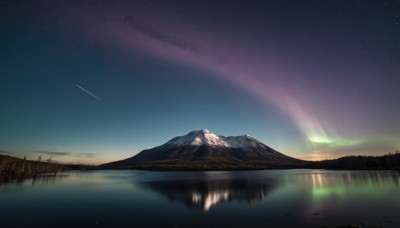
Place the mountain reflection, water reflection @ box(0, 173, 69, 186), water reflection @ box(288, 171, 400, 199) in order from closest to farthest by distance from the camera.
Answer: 1. the mountain reflection
2. water reflection @ box(288, 171, 400, 199)
3. water reflection @ box(0, 173, 69, 186)

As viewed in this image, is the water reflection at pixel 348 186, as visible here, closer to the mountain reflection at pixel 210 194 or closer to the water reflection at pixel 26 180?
the mountain reflection at pixel 210 194

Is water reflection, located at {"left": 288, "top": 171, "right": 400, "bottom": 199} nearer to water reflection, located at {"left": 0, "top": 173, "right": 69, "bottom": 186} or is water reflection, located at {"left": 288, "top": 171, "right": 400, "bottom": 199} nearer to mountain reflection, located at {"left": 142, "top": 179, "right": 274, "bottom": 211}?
mountain reflection, located at {"left": 142, "top": 179, "right": 274, "bottom": 211}

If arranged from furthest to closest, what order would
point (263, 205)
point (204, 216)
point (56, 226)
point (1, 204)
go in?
point (1, 204) < point (263, 205) < point (204, 216) < point (56, 226)

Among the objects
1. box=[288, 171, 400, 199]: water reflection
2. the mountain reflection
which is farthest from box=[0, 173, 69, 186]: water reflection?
box=[288, 171, 400, 199]: water reflection

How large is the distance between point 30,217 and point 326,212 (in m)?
39.4

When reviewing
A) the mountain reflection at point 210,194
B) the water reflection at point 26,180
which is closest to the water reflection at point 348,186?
the mountain reflection at point 210,194

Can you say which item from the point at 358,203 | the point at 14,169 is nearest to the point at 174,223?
the point at 358,203

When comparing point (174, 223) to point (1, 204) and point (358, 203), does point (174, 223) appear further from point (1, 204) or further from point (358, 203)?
point (1, 204)

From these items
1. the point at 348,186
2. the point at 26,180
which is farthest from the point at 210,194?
the point at 26,180

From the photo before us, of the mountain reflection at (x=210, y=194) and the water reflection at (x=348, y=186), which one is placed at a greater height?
the water reflection at (x=348, y=186)

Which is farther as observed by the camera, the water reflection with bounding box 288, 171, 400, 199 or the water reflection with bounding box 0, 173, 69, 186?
the water reflection with bounding box 0, 173, 69, 186

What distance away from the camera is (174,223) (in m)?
28.2

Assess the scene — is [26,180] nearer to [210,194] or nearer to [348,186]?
[210,194]

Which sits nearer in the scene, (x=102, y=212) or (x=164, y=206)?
(x=102, y=212)
